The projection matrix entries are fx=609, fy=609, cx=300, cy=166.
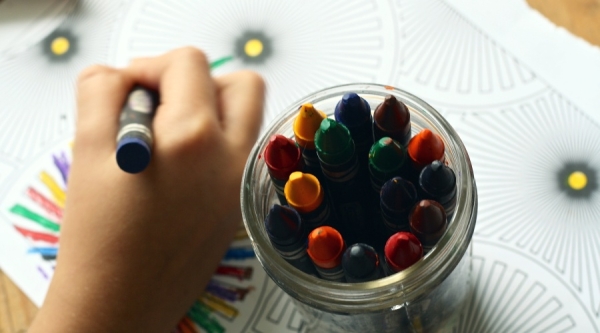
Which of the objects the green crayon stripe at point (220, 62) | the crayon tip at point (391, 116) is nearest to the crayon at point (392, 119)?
the crayon tip at point (391, 116)

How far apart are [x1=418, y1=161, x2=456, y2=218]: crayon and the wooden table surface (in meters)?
0.26

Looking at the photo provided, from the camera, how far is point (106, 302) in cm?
41

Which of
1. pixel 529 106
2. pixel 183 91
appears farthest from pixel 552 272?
pixel 183 91

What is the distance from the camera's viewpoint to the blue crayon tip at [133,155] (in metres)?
0.42

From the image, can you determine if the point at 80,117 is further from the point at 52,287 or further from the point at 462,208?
the point at 462,208

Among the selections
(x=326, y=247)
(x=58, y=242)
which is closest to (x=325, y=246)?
(x=326, y=247)

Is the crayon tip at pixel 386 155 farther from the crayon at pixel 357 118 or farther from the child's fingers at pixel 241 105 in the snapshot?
the child's fingers at pixel 241 105

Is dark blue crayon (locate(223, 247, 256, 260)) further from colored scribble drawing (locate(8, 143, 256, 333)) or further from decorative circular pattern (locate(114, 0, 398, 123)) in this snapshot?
decorative circular pattern (locate(114, 0, 398, 123))

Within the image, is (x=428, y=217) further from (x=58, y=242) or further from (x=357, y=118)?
(x=58, y=242)

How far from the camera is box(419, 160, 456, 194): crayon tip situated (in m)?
0.31

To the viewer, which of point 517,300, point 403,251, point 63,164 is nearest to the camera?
point 403,251

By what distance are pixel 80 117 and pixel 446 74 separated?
304mm

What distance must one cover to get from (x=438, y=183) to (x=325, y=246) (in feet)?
0.22

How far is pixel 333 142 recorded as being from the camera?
12.6 inches
